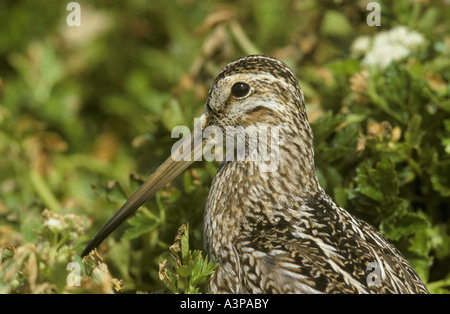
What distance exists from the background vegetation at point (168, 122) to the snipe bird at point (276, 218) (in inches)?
5.7

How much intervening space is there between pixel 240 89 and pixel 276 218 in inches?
19.2

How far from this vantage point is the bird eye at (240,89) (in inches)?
86.5

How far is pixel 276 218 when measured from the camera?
215 cm

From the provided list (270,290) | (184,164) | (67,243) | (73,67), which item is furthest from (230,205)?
(73,67)

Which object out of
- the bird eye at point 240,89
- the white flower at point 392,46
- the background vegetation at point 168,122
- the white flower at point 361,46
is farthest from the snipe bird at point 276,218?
the white flower at point 361,46

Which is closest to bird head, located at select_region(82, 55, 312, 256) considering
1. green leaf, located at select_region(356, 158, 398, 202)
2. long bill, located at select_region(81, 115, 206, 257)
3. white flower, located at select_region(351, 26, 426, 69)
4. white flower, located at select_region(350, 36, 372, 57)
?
long bill, located at select_region(81, 115, 206, 257)

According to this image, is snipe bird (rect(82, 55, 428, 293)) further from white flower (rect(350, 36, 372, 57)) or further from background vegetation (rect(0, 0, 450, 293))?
white flower (rect(350, 36, 372, 57))

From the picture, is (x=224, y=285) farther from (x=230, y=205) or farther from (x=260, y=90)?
(x=260, y=90)

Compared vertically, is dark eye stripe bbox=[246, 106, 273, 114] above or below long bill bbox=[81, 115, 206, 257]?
above

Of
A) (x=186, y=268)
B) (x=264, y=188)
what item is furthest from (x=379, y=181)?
(x=186, y=268)

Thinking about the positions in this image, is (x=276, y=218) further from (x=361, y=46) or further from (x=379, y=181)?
(x=361, y=46)

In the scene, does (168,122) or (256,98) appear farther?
(168,122)

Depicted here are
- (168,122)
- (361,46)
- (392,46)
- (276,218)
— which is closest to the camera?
(276,218)

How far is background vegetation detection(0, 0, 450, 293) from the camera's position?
93.0 inches
